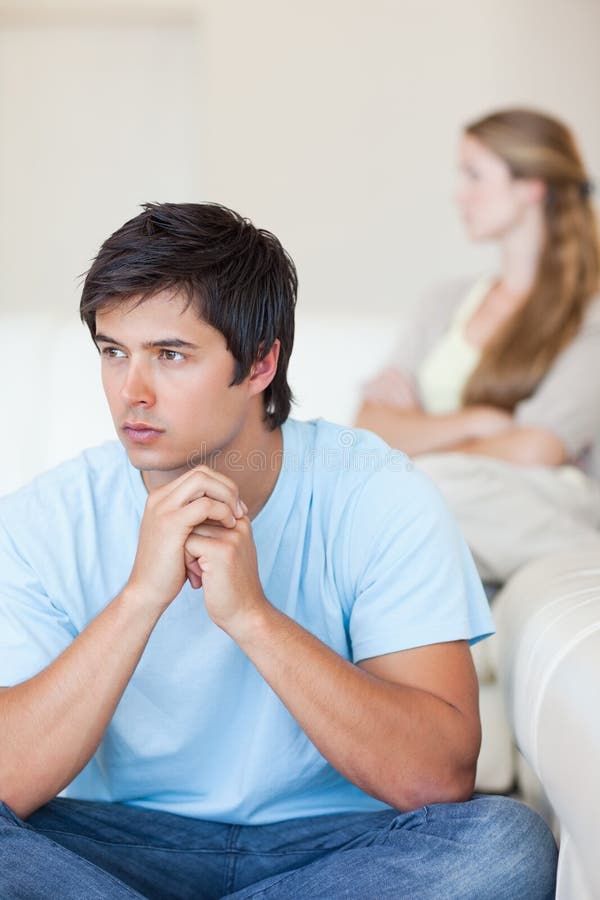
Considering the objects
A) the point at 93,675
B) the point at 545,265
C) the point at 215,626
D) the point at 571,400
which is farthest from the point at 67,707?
the point at 545,265

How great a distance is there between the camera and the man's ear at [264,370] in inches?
51.3

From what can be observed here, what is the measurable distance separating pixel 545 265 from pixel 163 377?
140 centimetres

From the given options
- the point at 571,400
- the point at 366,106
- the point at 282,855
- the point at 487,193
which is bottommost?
the point at 282,855

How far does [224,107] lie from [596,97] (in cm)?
152

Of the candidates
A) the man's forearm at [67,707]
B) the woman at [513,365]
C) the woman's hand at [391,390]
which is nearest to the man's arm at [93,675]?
the man's forearm at [67,707]

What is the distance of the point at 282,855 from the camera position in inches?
47.3

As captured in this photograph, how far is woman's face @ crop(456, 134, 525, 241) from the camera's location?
2445 mm

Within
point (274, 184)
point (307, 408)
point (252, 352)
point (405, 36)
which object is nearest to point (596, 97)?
point (405, 36)

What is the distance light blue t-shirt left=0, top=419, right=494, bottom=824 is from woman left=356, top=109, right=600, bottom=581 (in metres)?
0.59

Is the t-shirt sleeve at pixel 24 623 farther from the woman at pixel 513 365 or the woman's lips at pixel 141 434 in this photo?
the woman at pixel 513 365

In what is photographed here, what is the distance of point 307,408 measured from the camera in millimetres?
2143

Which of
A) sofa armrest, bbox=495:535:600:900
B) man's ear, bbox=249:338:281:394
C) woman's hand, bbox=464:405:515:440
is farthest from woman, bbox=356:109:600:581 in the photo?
man's ear, bbox=249:338:281:394

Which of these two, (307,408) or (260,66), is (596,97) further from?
(307,408)

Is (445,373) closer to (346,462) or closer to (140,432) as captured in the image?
(346,462)
